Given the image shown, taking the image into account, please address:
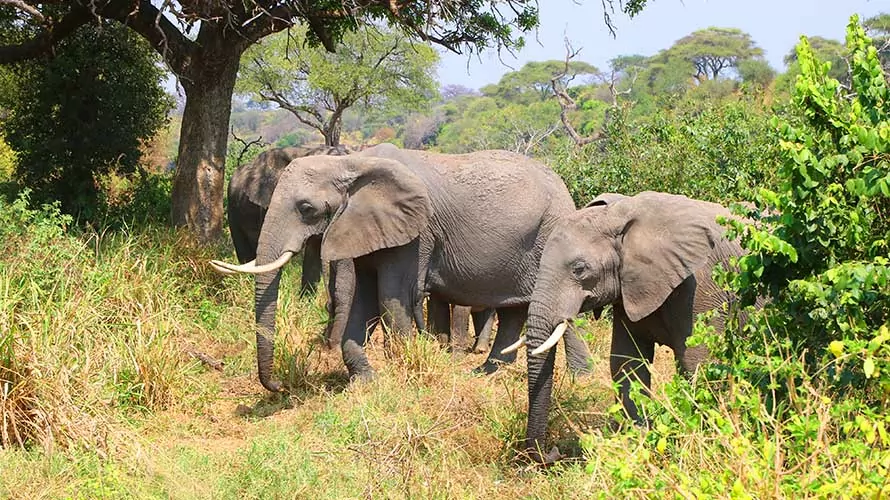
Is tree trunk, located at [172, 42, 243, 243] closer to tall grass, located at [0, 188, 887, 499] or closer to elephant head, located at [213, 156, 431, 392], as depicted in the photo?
tall grass, located at [0, 188, 887, 499]

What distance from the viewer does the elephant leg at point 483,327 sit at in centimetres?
1020

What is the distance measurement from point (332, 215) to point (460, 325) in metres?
2.33

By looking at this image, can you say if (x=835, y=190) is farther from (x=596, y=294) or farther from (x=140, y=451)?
(x=140, y=451)

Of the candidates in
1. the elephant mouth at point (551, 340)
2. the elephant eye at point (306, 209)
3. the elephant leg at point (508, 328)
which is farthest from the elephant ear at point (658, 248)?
the elephant leg at point (508, 328)

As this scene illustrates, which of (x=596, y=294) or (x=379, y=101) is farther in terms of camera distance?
(x=379, y=101)

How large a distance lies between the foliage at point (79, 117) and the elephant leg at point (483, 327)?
4.98m

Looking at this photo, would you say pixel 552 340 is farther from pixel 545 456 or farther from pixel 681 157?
pixel 681 157

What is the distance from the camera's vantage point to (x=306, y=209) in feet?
25.8

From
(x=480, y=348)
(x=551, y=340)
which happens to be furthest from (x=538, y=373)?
(x=480, y=348)

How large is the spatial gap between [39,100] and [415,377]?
766 centimetres

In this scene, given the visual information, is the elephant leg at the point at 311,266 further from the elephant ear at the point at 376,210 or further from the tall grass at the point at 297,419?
the elephant ear at the point at 376,210

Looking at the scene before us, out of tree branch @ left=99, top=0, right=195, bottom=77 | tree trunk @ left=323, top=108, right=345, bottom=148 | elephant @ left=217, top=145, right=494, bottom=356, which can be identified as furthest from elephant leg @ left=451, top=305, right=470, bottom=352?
tree trunk @ left=323, top=108, right=345, bottom=148

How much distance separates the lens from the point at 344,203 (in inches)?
319

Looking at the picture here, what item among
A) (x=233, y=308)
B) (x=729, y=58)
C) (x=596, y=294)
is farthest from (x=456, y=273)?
(x=729, y=58)
